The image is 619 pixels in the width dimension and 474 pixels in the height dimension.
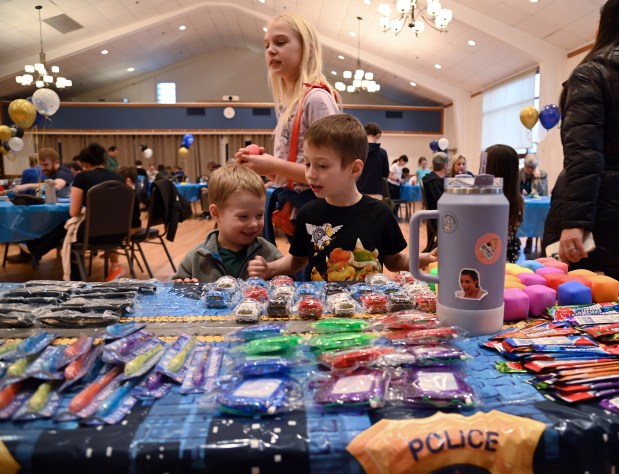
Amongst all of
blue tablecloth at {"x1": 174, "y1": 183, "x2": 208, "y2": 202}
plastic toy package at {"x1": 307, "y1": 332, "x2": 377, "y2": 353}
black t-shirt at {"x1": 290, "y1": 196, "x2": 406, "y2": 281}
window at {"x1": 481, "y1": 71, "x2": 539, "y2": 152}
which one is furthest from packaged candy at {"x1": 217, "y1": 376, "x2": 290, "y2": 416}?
window at {"x1": 481, "y1": 71, "x2": 539, "y2": 152}

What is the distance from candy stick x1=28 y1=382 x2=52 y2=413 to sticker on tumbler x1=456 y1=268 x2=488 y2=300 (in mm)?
632

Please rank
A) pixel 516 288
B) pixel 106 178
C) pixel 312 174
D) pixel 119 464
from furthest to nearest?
pixel 106 178 → pixel 312 174 → pixel 516 288 → pixel 119 464

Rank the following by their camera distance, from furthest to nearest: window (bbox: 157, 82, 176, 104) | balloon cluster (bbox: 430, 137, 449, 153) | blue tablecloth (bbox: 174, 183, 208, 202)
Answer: window (bbox: 157, 82, 176, 104) < balloon cluster (bbox: 430, 137, 449, 153) < blue tablecloth (bbox: 174, 183, 208, 202)

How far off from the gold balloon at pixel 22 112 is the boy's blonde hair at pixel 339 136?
633 centimetres

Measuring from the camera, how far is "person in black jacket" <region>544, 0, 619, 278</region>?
149 cm

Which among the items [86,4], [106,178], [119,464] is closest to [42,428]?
[119,464]

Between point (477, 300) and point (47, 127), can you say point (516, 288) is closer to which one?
point (477, 300)

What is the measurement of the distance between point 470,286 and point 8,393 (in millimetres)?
686

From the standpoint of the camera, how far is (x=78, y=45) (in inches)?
481

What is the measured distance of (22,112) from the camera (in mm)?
6363

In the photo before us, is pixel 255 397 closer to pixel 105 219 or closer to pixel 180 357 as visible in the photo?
pixel 180 357

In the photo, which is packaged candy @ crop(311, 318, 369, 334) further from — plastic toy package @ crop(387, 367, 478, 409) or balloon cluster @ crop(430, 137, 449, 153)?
balloon cluster @ crop(430, 137, 449, 153)

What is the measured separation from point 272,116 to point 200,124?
2.53 metres

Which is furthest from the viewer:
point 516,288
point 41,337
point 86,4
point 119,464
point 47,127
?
point 47,127
